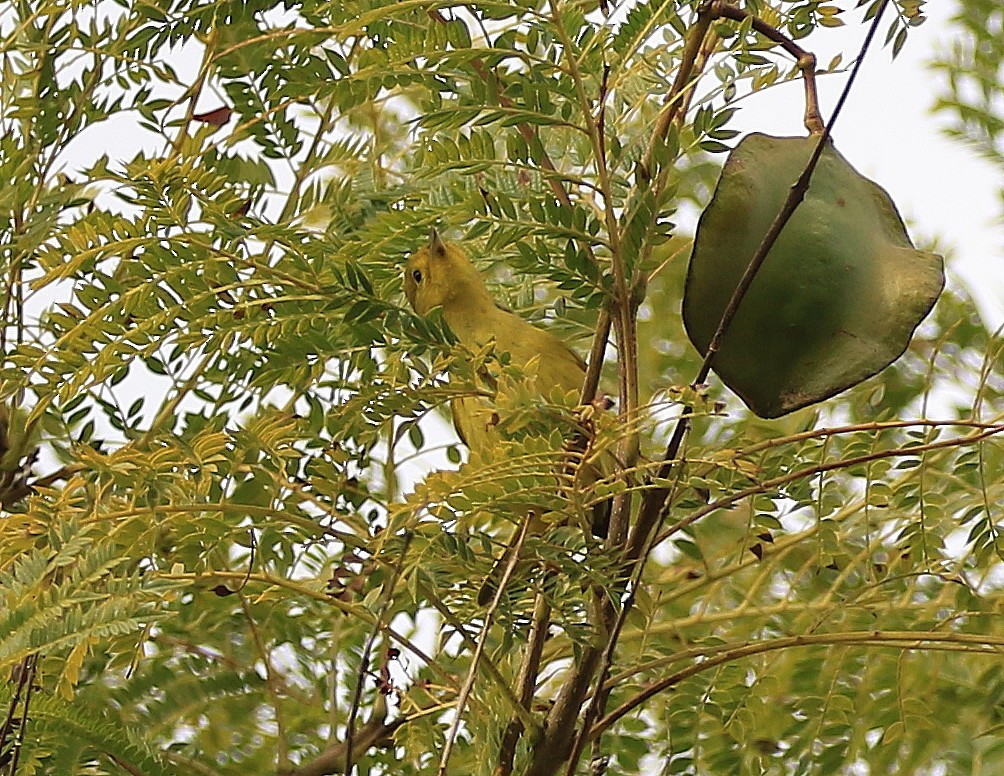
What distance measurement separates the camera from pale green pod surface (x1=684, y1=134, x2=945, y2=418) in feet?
1.98

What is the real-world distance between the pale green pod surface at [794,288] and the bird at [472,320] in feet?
0.62

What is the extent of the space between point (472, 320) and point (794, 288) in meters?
0.30

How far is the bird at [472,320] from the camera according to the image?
82 cm

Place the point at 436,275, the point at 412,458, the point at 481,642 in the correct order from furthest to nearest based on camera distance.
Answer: the point at 412,458, the point at 436,275, the point at 481,642

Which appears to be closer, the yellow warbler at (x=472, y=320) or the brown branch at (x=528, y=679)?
the brown branch at (x=528, y=679)

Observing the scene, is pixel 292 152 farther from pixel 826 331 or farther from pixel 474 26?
pixel 826 331

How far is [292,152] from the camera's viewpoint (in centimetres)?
94

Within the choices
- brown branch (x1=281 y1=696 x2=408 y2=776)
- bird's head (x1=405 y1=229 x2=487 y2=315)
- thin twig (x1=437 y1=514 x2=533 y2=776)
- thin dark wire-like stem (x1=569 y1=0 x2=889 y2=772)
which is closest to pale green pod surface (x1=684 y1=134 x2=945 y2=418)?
thin dark wire-like stem (x1=569 y1=0 x2=889 y2=772)

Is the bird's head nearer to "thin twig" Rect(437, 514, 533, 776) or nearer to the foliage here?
the foliage

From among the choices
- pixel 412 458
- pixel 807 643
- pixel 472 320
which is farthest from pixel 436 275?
pixel 807 643

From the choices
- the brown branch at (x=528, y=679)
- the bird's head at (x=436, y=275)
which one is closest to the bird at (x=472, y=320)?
the bird's head at (x=436, y=275)

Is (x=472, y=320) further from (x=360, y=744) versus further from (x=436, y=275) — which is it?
(x=360, y=744)

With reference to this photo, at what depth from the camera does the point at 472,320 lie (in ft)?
2.88

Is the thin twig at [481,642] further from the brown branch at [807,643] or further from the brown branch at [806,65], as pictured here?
the brown branch at [806,65]
